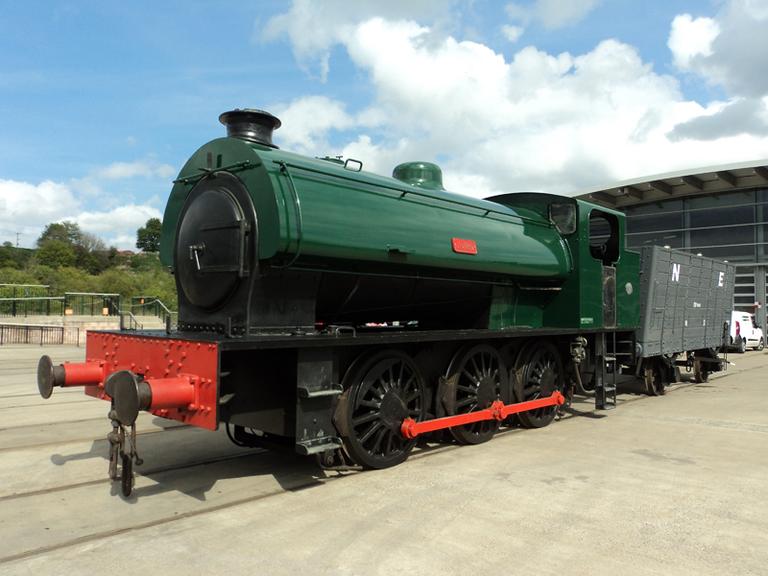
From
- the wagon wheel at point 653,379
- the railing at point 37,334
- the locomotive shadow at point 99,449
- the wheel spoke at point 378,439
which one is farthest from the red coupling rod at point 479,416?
the railing at point 37,334

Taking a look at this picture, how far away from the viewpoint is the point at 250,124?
5430 millimetres

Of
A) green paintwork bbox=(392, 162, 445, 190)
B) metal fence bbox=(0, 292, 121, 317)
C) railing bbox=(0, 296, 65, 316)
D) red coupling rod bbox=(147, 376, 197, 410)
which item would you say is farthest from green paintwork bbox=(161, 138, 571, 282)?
railing bbox=(0, 296, 65, 316)

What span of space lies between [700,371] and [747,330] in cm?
1244

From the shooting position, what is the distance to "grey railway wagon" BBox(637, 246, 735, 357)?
10.4 metres

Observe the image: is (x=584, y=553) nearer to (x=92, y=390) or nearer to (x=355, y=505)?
(x=355, y=505)

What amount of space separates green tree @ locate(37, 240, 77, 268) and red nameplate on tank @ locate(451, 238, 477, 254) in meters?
75.9

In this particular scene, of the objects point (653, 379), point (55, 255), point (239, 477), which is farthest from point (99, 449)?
point (55, 255)

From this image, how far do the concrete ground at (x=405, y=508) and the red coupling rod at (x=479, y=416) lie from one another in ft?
1.07

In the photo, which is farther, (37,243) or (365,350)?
(37,243)

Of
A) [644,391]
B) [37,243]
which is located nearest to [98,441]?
[644,391]

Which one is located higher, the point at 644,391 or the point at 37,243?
the point at 37,243

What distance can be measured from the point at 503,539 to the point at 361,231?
2.74m

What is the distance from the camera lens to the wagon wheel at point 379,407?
536 cm

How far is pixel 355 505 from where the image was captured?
15.0 feet
